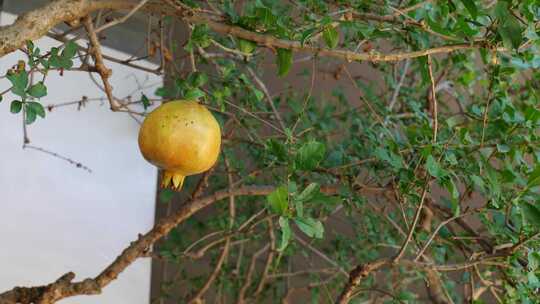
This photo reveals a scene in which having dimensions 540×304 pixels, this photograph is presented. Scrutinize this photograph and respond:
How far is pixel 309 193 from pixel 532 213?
0.42m

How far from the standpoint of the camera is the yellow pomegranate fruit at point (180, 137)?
36.6 inches

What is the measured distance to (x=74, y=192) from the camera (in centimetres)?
215

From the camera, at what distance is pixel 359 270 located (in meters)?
1.22

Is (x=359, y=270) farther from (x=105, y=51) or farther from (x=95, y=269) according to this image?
(x=105, y=51)

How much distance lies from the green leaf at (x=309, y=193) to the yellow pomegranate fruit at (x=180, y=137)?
16 centimetres

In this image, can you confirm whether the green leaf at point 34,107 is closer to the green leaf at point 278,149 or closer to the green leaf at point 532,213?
the green leaf at point 278,149

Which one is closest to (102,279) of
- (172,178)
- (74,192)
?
(172,178)

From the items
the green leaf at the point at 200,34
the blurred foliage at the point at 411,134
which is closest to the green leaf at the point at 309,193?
the blurred foliage at the point at 411,134

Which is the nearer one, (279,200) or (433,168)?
(279,200)

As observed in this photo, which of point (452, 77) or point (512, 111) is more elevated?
point (452, 77)

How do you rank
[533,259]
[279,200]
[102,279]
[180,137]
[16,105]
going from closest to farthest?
[279,200] < [180,137] < [16,105] < [533,259] < [102,279]

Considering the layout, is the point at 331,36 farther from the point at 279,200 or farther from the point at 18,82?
the point at 18,82

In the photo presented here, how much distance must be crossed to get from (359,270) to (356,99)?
165 cm

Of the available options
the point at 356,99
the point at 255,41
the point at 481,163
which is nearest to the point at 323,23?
the point at 255,41
